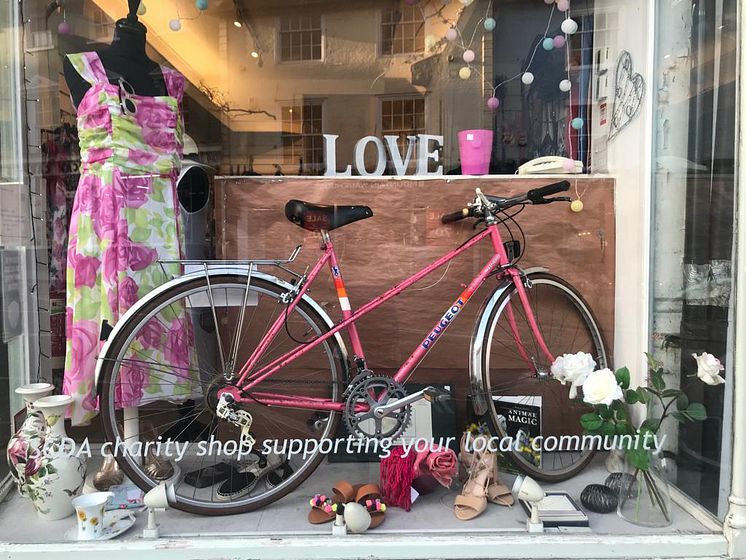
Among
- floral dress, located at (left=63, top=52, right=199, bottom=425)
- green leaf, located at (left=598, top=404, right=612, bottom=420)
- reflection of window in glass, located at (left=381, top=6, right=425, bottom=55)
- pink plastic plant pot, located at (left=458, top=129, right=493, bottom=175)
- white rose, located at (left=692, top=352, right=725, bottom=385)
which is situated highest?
reflection of window in glass, located at (left=381, top=6, right=425, bottom=55)

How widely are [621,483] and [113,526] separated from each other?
1.94 m

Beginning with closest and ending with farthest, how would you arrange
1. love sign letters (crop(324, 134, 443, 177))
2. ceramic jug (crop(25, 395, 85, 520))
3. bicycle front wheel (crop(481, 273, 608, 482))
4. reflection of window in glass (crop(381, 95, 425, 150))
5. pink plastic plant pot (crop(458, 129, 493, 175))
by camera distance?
1. ceramic jug (crop(25, 395, 85, 520))
2. bicycle front wheel (crop(481, 273, 608, 482))
3. pink plastic plant pot (crop(458, 129, 493, 175))
4. love sign letters (crop(324, 134, 443, 177))
5. reflection of window in glass (crop(381, 95, 425, 150))

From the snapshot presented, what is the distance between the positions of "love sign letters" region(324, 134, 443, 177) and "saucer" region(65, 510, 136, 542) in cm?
180

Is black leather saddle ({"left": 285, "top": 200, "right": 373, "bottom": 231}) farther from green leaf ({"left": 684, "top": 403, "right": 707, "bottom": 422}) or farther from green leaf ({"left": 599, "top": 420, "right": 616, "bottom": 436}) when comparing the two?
green leaf ({"left": 684, "top": 403, "right": 707, "bottom": 422})

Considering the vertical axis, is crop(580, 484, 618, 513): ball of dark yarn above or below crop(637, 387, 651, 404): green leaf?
below

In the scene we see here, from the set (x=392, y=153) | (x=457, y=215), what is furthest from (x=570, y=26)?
(x=457, y=215)

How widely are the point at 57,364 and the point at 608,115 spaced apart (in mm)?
2954

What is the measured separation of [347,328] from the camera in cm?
228

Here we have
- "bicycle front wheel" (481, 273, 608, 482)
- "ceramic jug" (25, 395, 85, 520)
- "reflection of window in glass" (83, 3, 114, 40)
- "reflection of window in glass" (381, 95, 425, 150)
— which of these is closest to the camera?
"ceramic jug" (25, 395, 85, 520)

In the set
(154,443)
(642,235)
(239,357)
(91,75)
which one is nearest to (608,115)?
(642,235)

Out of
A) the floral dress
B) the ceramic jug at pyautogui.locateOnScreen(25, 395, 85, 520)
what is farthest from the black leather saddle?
the ceramic jug at pyautogui.locateOnScreen(25, 395, 85, 520)

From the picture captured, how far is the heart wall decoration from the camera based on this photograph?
2416 mm

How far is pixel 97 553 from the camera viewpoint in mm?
1855

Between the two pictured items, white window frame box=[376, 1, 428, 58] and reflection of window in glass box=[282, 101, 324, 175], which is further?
white window frame box=[376, 1, 428, 58]
